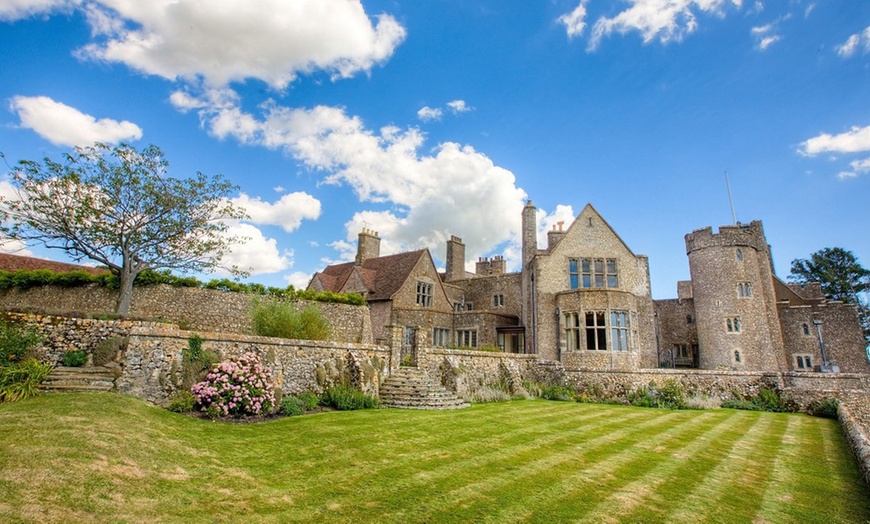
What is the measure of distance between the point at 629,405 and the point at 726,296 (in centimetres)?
1633

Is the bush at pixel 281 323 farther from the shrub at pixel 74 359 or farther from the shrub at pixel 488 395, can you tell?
the shrub at pixel 488 395

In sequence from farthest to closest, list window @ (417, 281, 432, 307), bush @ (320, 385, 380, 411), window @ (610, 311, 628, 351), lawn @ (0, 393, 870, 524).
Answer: window @ (417, 281, 432, 307) < window @ (610, 311, 628, 351) < bush @ (320, 385, 380, 411) < lawn @ (0, 393, 870, 524)

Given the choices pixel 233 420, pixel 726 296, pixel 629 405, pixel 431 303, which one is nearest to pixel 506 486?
pixel 233 420

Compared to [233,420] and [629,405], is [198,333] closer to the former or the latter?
[233,420]

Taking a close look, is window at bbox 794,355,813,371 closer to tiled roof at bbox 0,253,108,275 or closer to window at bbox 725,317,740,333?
window at bbox 725,317,740,333

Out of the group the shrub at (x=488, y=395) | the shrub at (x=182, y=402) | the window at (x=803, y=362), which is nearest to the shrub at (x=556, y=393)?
the shrub at (x=488, y=395)

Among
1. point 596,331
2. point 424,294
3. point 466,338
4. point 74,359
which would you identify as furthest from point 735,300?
point 74,359

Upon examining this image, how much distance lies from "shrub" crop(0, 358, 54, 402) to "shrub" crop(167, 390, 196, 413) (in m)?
2.74

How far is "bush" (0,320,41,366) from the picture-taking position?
410 inches

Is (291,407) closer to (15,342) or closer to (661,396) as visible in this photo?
(15,342)

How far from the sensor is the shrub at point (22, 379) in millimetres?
9344

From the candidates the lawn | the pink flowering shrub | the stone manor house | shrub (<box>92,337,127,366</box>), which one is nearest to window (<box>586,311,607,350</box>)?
the stone manor house

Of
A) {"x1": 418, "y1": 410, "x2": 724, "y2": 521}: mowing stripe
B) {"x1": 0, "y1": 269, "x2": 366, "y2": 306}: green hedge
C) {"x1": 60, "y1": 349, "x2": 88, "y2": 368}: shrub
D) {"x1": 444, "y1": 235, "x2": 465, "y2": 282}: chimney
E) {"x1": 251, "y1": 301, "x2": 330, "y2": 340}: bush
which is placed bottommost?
{"x1": 418, "y1": 410, "x2": 724, "y2": 521}: mowing stripe

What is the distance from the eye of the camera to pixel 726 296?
3038 cm
